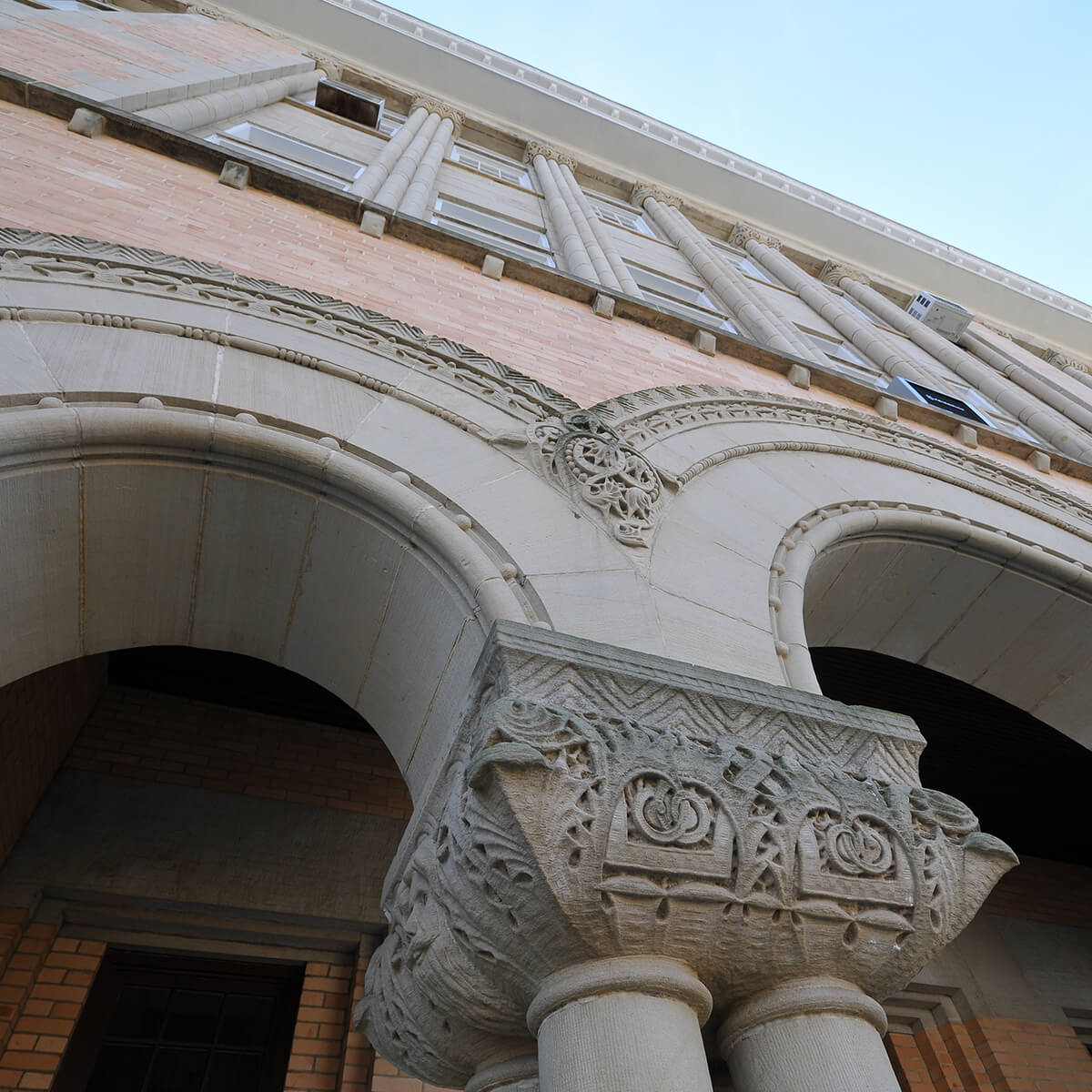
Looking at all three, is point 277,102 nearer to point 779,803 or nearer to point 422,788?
point 422,788

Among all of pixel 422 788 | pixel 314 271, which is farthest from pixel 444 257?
pixel 422 788

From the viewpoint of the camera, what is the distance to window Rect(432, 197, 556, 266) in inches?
301

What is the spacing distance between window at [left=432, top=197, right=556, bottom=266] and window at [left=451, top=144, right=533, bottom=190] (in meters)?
2.00

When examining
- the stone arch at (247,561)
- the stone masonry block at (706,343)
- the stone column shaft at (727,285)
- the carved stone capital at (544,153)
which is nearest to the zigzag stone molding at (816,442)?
the stone masonry block at (706,343)

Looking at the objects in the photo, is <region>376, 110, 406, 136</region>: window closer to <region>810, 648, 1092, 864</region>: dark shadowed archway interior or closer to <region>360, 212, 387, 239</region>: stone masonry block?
<region>360, 212, 387, 239</region>: stone masonry block

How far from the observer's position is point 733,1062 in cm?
179

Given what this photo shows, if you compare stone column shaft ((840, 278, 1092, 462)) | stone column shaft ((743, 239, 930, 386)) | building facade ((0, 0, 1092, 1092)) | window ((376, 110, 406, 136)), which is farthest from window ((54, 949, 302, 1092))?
window ((376, 110, 406, 136))

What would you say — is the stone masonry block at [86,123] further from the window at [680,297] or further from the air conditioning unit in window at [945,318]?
the air conditioning unit in window at [945,318]

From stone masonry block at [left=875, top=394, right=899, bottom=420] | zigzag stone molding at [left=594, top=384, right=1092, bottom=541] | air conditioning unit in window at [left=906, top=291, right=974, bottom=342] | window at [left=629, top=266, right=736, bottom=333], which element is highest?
air conditioning unit in window at [left=906, top=291, right=974, bottom=342]

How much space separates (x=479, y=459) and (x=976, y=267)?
15576 millimetres

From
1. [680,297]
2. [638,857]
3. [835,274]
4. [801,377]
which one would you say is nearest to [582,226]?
[680,297]

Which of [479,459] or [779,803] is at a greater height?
[479,459]

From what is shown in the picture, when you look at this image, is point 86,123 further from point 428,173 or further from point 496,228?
point 496,228

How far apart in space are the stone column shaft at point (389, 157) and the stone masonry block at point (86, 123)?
4.85 feet
